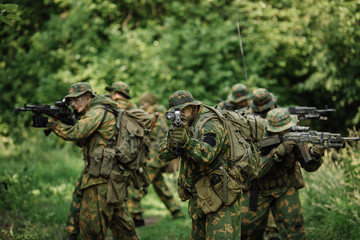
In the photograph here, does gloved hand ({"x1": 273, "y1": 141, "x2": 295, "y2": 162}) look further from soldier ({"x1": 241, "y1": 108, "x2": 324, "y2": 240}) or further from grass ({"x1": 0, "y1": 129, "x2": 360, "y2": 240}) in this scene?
grass ({"x1": 0, "y1": 129, "x2": 360, "y2": 240})

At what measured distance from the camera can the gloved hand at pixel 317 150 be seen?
4.66m

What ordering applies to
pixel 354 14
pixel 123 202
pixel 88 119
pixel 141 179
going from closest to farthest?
pixel 88 119, pixel 123 202, pixel 141 179, pixel 354 14

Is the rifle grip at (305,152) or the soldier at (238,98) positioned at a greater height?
the soldier at (238,98)

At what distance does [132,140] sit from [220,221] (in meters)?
1.89

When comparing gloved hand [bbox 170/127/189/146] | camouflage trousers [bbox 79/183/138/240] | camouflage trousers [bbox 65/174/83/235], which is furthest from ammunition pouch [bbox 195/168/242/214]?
A: camouflage trousers [bbox 65/174/83/235]

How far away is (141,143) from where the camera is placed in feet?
18.1

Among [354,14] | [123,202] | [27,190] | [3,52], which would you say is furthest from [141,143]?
[3,52]

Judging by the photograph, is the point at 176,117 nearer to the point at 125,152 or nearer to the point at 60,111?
the point at 125,152

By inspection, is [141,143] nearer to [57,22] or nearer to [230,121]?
[230,121]

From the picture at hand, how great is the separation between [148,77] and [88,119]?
7.36 m

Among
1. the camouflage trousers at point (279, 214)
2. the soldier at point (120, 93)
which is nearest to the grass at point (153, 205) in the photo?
the camouflage trousers at point (279, 214)

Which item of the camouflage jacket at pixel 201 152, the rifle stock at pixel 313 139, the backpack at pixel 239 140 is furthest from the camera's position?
the rifle stock at pixel 313 139

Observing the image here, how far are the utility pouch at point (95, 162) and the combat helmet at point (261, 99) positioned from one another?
251 cm

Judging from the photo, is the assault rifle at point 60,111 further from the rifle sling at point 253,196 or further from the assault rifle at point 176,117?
the rifle sling at point 253,196
